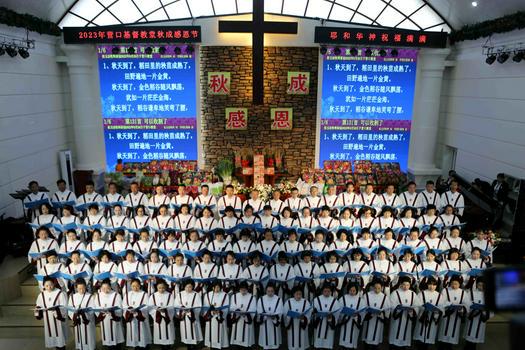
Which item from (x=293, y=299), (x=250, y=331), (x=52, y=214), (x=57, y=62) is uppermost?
(x=57, y=62)

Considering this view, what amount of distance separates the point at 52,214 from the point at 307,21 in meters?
8.17

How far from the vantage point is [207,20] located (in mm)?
11602

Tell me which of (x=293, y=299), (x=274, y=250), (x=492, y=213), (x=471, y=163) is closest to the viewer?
(x=293, y=299)

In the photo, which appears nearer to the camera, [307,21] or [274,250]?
[274,250]

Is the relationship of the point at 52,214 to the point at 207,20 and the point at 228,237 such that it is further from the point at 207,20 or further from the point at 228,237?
the point at 207,20

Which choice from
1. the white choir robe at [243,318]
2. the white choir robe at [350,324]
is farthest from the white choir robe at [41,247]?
the white choir robe at [350,324]

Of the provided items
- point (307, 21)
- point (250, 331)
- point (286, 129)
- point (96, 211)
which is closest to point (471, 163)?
point (286, 129)

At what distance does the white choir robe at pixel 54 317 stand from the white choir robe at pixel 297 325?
3.37 meters

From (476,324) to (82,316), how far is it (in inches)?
236

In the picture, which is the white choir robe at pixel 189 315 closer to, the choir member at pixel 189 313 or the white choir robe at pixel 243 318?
the choir member at pixel 189 313

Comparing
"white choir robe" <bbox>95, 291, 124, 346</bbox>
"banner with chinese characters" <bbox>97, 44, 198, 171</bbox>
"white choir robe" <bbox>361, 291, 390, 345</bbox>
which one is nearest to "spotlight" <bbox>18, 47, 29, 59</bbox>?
"banner with chinese characters" <bbox>97, 44, 198, 171</bbox>

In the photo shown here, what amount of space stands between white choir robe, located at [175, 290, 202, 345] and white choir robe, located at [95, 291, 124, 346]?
913 mm

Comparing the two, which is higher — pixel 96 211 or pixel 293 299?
pixel 96 211

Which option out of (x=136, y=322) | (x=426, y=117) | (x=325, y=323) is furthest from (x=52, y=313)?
(x=426, y=117)
